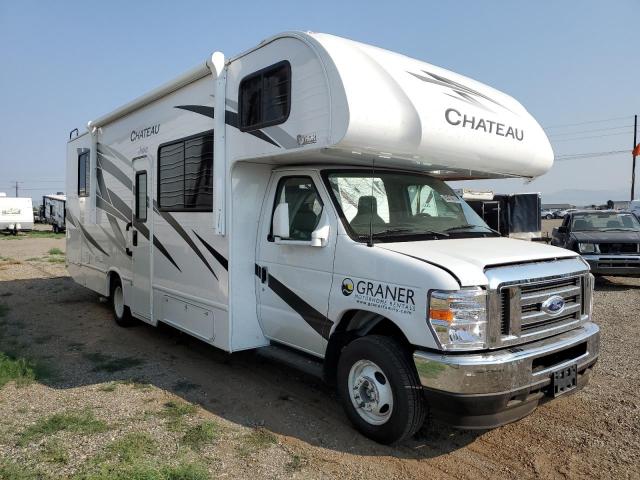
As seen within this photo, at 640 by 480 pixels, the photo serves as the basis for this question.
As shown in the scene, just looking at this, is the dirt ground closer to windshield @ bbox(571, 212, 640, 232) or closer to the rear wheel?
the rear wheel

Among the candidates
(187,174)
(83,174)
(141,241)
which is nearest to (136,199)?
(141,241)

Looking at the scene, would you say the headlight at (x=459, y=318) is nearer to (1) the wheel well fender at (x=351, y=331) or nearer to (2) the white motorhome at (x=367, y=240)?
(2) the white motorhome at (x=367, y=240)

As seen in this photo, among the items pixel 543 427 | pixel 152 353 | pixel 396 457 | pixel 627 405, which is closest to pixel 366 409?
pixel 396 457

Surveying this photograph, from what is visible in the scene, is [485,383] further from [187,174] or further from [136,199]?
[136,199]

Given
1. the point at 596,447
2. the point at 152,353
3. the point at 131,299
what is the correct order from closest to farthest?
the point at 596,447 → the point at 152,353 → the point at 131,299

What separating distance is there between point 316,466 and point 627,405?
3.06 metres

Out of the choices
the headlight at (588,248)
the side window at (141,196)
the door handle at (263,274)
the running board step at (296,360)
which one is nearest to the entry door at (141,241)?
the side window at (141,196)

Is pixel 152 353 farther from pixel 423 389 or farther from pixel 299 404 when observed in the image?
pixel 423 389

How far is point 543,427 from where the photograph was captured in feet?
14.3

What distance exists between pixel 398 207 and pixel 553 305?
158 cm

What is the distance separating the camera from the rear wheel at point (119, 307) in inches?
313

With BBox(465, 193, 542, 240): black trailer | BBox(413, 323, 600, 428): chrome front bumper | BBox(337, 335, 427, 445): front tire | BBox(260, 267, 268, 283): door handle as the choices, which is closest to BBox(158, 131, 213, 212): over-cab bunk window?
BBox(260, 267, 268, 283): door handle

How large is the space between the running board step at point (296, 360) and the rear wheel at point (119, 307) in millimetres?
3529

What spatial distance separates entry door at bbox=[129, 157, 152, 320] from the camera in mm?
6914
